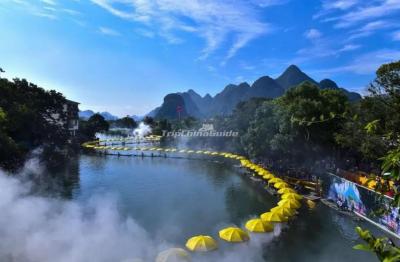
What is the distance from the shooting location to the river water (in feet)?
75.2

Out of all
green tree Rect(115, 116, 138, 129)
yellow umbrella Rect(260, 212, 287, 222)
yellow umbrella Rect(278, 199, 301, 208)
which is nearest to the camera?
yellow umbrella Rect(260, 212, 287, 222)

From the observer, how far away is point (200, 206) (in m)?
34.6

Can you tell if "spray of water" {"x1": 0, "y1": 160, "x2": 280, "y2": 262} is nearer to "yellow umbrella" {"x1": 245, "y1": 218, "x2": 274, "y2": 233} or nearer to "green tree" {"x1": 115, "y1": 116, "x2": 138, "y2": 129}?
"yellow umbrella" {"x1": 245, "y1": 218, "x2": 274, "y2": 233}

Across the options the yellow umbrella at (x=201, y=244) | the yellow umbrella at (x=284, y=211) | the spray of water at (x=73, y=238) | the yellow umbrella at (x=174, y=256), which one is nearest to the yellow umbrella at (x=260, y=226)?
the spray of water at (x=73, y=238)

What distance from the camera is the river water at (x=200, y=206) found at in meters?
22.9

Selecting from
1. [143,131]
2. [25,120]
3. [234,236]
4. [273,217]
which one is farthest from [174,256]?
[143,131]

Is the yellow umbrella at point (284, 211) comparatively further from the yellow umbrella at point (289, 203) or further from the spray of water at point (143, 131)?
the spray of water at point (143, 131)

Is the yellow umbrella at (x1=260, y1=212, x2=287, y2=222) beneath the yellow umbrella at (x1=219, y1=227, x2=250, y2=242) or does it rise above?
above

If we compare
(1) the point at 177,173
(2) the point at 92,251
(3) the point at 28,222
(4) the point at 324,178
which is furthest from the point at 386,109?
(1) the point at 177,173

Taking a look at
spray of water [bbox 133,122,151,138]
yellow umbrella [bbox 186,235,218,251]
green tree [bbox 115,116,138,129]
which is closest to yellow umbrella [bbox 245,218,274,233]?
yellow umbrella [bbox 186,235,218,251]

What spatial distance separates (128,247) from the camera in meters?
22.2

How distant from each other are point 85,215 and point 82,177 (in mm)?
20732

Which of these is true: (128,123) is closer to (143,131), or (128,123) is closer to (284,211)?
(143,131)

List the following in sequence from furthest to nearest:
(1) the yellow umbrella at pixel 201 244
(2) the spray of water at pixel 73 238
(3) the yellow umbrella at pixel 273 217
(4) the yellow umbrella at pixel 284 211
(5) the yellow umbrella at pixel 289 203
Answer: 1. (5) the yellow umbrella at pixel 289 203
2. (4) the yellow umbrella at pixel 284 211
3. (3) the yellow umbrella at pixel 273 217
4. (1) the yellow umbrella at pixel 201 244
5. (2) the spray of water at pixel 73 238
